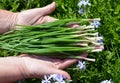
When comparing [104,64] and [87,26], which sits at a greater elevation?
[87,26]

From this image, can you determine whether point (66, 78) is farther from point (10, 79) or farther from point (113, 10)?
point (113, 10)

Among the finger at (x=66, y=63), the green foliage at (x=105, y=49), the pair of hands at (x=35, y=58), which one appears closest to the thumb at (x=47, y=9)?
the pair of hands at (x=35, y=58)

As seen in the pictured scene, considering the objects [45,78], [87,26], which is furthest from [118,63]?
[45,78]

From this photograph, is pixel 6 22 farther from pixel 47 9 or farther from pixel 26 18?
pixel 47 9

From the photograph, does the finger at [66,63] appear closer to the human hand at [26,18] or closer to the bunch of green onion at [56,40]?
the bunch of green onion at [56,40]

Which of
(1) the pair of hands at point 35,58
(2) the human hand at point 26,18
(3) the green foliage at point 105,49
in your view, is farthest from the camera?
(2) the human hand at point 26,18

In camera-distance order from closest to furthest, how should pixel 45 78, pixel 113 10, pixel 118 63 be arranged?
pixel 45 78
pixel 118 63
pixel 113 10

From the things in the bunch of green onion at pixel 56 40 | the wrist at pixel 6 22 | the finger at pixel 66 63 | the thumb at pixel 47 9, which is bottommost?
the finger at pixel 66 63

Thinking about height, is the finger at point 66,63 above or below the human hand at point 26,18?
below

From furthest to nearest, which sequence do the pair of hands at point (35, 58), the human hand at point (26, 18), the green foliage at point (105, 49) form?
1. the human hand at point (26, 18)
2. the green foliage at point (105, 49)
3. the pair of hands at point (35, 58)
